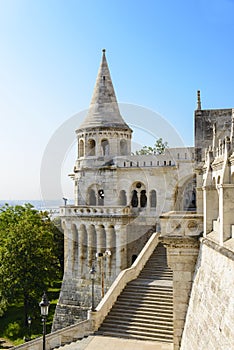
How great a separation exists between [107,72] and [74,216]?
11.0 meters

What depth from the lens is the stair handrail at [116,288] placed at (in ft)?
51.5

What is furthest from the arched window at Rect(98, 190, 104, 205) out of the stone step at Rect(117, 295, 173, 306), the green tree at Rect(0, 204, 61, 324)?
the stone step at Rect(117, 295, 173, 306)

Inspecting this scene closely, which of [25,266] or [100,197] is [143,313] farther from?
[100,197]

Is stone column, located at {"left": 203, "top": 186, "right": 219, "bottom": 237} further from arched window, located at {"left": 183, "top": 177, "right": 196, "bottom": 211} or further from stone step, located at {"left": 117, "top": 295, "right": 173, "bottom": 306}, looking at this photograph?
arched window, located at {"left": 183, "top": 177, "right": 196, "bottom": 211}

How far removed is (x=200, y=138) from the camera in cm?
1656

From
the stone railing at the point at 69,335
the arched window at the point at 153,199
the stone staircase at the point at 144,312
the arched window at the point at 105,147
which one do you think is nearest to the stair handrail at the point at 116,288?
the stone staircase at the point at 144,312

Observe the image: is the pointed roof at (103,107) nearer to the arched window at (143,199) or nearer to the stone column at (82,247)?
the arched window at (143,199)

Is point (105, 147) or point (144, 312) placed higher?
point (105, 147)

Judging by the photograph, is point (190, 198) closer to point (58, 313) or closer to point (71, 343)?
point (58, 313)

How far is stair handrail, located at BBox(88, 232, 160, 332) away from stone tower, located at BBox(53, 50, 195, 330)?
3228 millimetres

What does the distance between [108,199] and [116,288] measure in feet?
30.8

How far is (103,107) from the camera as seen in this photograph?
27047mm

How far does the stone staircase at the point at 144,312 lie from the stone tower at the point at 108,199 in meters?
5.36

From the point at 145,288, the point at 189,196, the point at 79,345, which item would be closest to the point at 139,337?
the point at 79,345
